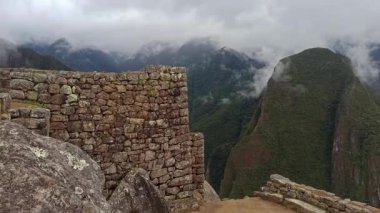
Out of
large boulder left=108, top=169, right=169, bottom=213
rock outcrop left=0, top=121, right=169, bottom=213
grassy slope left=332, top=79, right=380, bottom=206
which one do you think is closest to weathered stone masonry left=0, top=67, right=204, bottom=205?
large boulder left=108, top=169, right=169, bottom=213

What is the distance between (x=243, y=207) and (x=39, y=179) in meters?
9.64

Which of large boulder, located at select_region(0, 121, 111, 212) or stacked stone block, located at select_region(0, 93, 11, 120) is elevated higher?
Answer: stacked stone block, located at select_region(0, 93, 11, 120)

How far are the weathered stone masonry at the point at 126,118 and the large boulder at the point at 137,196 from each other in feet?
1.18

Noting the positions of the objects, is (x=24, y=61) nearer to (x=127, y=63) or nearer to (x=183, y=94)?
(x=183, y=94)

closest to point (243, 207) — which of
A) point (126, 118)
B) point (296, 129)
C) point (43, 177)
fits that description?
point (126, 118)

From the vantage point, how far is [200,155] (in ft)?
40.7

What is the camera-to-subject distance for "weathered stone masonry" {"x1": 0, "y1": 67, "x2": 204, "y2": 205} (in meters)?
9.70

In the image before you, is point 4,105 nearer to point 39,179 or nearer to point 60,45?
point 39,179

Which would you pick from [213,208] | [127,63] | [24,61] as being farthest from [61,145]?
[127,63]

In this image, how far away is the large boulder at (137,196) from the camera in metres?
9.86

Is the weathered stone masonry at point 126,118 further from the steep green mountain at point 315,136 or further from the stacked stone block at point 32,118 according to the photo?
the steep green mountain at point 315,136

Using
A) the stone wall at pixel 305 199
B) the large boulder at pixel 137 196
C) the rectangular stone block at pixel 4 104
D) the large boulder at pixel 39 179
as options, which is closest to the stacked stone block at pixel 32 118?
the rectangular stone block at pixel 4 104

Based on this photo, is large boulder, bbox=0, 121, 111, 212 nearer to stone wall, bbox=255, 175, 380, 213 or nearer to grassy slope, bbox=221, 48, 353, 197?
stone wall, bbox=255, 175, 380, 213

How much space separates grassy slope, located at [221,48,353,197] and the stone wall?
86467mm
